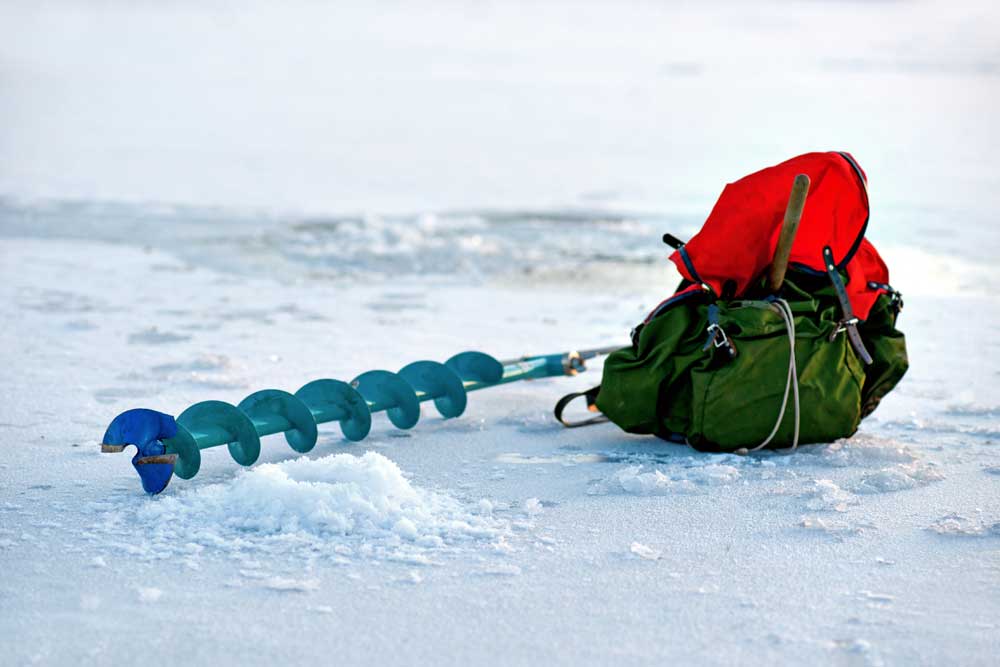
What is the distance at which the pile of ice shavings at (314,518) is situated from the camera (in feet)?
10.1

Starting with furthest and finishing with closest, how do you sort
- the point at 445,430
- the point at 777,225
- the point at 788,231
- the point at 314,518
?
the point at 445,430
the point at 777,225
the point at 788,231
the point at 314,518

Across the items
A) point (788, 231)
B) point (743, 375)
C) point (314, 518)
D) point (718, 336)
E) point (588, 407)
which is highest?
point (788, 231)

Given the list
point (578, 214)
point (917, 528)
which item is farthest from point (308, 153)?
point (917, 528)

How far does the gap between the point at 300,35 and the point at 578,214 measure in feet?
46.9

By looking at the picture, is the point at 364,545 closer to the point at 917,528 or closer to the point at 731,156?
the point at 917,528

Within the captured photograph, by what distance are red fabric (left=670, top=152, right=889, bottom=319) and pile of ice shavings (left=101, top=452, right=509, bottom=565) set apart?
1.15 metres

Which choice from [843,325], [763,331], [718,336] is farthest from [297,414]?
[843,325]

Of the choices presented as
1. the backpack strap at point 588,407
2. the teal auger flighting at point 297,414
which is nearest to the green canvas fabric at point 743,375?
the backpack strap at point 588,407

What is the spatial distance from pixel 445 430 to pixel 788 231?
1348 millimetres

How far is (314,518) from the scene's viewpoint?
126 inches

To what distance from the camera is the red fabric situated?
3.87 metres

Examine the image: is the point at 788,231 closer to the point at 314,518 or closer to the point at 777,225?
the point at 777,225

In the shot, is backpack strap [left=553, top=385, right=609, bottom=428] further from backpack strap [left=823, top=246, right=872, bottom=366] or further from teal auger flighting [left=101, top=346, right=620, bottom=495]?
backpack strap [left=823, top=246, right=872, bottom=366]

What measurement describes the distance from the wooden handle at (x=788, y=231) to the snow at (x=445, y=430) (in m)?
0.56
